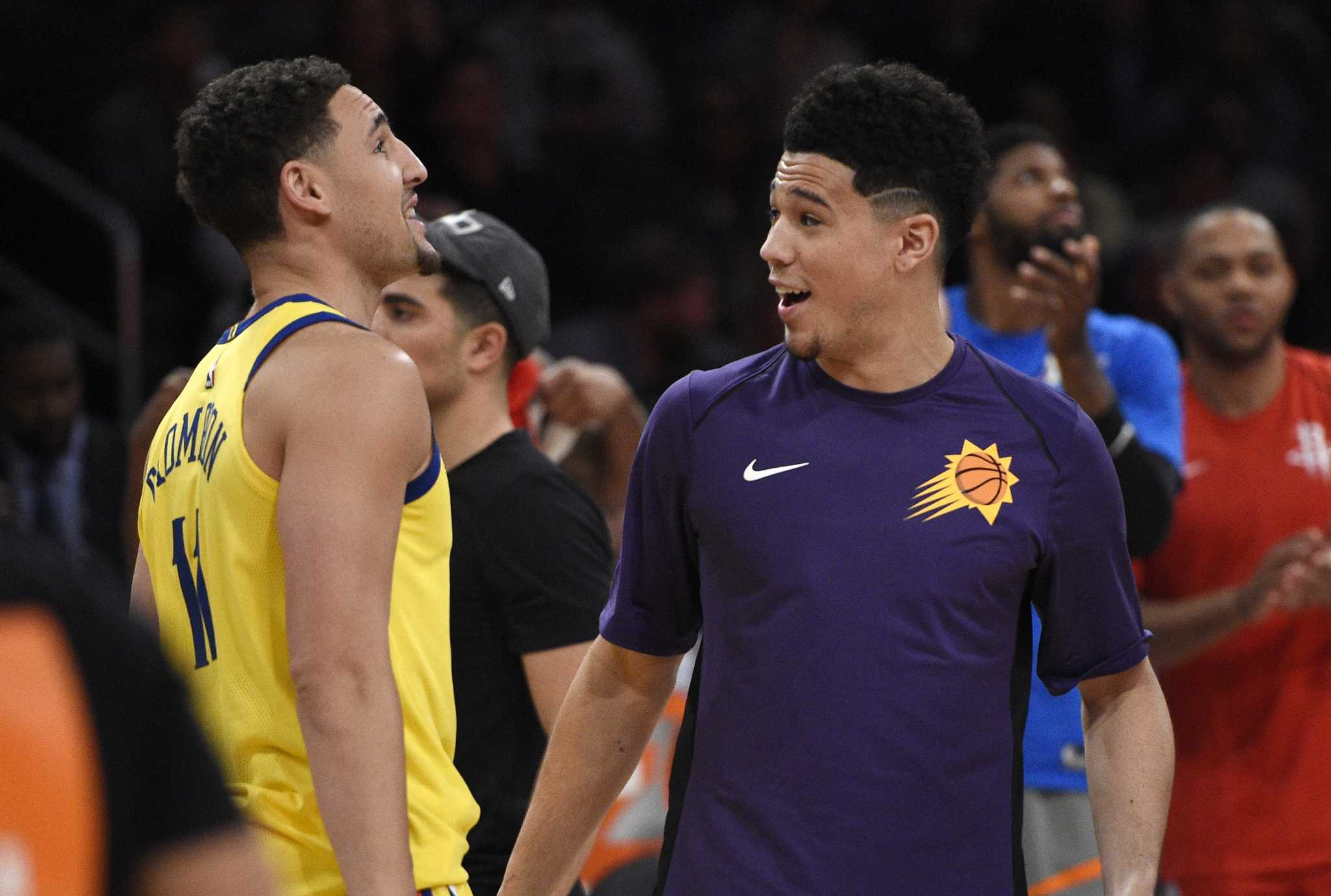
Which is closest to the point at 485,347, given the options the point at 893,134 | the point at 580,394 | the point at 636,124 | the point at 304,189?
the point at 580,394

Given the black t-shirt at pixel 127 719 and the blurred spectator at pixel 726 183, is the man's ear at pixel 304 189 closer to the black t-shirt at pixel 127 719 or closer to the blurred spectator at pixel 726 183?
the black t-shirt at pixel 127 719

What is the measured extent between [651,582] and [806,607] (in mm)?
335

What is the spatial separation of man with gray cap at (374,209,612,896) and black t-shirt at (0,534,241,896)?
2.14 metres

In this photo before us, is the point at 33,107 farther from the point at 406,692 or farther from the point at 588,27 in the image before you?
the point at 406,692

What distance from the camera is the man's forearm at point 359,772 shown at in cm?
238

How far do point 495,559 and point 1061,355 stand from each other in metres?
1.61

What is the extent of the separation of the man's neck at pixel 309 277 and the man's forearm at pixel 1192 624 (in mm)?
2748

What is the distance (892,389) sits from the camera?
2.86m

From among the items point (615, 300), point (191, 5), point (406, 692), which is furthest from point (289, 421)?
point (191, 5)

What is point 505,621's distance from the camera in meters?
3.46

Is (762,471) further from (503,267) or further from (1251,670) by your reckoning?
(1251,670)

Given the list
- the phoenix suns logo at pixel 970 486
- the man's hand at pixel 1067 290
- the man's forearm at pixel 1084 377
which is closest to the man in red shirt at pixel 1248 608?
the man's forearm at pixel 1084 377

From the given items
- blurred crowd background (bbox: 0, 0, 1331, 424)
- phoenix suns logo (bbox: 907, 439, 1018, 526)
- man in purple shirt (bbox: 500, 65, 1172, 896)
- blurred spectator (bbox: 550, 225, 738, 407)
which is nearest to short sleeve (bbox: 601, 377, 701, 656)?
man in purple shirt (bbox: 500, 65, 1172, 896)

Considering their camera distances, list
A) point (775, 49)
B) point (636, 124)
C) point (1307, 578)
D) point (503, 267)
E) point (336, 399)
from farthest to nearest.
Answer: point (775, 49) < point (636, 124) < point (1307, 578) < point (503, 267) < point (336, 399)
